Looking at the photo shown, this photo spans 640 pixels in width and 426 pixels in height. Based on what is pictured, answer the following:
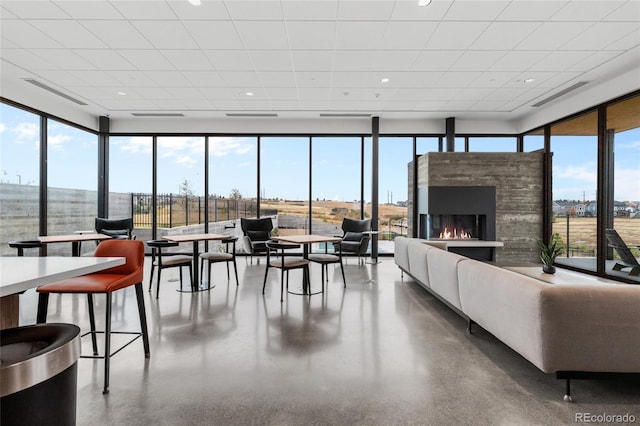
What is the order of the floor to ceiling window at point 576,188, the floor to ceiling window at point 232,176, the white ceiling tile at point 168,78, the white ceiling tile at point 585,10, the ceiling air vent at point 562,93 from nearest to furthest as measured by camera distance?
the white ceiling tile at point 585,10
the white ceiling tile at point 168,78
the ceiling air vent at point 562,93
the floor to ceiling window at point 576,188
the floor to ceiling window at point 232,176

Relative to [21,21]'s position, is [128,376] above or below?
below

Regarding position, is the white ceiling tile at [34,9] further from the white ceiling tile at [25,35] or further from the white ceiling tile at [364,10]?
the white ceiling tile at [364,10]

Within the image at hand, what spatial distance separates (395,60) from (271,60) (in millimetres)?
1699

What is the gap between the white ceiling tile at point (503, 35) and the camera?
3764 millimetres

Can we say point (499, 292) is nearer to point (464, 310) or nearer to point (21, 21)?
point (464, 310)

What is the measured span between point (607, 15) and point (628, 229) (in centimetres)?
357

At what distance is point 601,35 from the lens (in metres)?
3.93

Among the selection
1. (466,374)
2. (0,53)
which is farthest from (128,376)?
(0,53)

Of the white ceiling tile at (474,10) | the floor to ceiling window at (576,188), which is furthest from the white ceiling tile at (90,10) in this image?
the floor to ceiling window at (576,188)

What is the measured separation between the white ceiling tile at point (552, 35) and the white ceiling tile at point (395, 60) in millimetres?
1307

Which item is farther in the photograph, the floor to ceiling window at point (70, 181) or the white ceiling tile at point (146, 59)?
the floor to ceiling window at point (70, 181)

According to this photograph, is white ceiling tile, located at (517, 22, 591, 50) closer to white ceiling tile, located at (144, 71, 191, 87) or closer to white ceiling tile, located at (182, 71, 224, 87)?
white ceiling tile, located at (182, 71, 224, 87)

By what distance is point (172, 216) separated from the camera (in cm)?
812

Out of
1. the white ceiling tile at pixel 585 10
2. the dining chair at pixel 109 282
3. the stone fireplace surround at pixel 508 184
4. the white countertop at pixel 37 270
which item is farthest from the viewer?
the stone fireplace surround at pixel 508 184
